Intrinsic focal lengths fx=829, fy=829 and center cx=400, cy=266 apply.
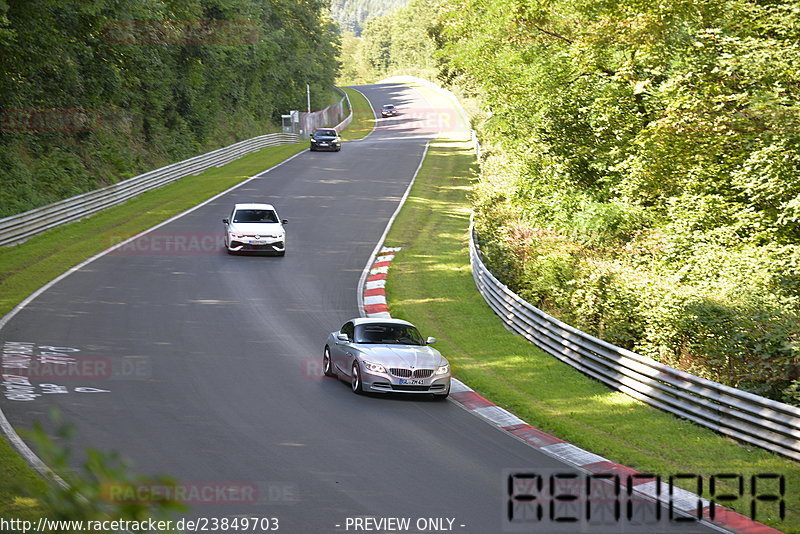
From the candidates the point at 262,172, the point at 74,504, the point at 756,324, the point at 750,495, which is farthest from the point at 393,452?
the point at 262,172

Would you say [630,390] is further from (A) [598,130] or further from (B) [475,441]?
(A) [598,130]

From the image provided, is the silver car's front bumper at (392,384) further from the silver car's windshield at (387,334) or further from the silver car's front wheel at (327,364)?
the silver car's front wheel at (327,364)

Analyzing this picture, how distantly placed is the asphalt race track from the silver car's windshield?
1023 millimetres

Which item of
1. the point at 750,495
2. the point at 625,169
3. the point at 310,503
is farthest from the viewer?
the point at 625,169

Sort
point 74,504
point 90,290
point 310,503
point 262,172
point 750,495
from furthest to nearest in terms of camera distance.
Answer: point 262,172 → point 90,290 → point 750,495 → point 310,503 → point 74,504

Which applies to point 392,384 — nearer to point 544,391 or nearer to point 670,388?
point 544,391

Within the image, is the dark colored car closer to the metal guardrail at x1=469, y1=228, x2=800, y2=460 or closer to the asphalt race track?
the asphalt race track

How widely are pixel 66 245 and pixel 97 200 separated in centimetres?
678

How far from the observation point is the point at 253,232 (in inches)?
1117

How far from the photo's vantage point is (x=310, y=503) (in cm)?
952

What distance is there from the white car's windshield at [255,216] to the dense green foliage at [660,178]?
757 centimetres

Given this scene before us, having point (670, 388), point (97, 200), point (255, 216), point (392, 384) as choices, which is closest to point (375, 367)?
point (392, 384)

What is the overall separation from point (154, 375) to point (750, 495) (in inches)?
405

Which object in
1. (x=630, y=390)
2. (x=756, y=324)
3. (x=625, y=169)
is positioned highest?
(x=625, y=169)
